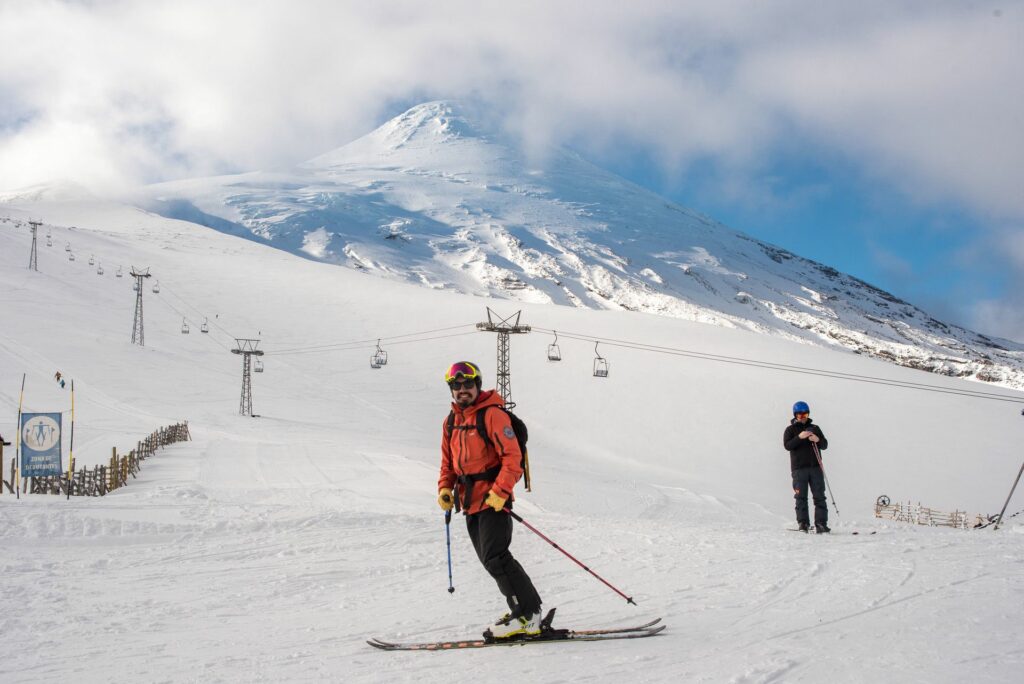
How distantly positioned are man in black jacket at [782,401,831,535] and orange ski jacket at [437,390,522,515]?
7.73 meters

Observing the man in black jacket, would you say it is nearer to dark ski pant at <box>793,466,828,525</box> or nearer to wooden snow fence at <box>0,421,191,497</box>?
dark ski pant at <box>793,466,828,525</box>

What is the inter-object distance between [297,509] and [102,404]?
3339cm

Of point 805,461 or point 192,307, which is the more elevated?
point 192,307

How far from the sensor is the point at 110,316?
6369 centimetres

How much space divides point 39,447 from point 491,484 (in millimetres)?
12520

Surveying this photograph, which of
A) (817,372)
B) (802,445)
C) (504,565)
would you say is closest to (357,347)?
(817,372)

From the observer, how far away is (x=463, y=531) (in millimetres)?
11531

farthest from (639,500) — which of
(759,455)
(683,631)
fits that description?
(759,455)

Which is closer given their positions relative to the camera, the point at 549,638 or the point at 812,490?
the point at 549,638

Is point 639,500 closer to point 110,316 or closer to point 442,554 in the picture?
point 442,554

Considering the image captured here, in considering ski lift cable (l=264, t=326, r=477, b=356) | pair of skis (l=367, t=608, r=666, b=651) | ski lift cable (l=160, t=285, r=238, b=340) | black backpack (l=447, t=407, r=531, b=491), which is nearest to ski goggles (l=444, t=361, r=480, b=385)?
black backpack (l=447, t=407, r=531, b=491)

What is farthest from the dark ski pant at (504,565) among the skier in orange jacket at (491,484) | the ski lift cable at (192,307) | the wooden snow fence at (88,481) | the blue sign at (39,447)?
the ski lift cable at (192,307)

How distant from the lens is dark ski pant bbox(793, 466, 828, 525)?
12180mm

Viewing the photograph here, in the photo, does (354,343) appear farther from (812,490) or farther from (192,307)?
(812,490)
